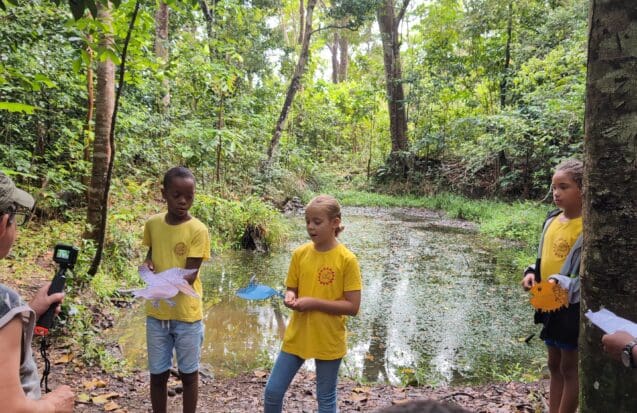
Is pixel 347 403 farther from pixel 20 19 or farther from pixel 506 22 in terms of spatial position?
pixel 506 22

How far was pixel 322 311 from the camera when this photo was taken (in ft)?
8.46

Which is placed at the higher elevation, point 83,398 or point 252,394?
point 83,398

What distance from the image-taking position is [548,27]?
1463 cm

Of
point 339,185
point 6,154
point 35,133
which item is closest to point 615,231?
point 6,154

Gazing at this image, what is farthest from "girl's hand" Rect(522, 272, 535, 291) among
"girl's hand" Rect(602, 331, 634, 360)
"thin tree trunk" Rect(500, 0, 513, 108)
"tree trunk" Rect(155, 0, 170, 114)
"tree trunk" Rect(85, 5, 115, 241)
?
"thin tree trunk" Rect(500, 0, 513, 108)

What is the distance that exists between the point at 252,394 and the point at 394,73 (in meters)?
17.6

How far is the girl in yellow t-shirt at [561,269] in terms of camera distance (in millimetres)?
2709

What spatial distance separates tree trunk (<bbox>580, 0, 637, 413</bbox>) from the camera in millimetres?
1873

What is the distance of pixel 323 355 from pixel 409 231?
9967 mm

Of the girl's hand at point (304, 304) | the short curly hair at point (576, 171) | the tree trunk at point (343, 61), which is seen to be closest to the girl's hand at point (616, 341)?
the short curly hair at point (576, 171)

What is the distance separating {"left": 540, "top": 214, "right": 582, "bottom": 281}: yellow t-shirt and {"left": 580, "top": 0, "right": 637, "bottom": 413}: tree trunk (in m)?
0.81

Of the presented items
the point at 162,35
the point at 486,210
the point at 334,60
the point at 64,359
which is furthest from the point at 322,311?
the point at 334,60

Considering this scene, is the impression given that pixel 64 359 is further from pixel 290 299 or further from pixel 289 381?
pixel 290 299

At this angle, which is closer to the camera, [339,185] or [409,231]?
[409,231]
